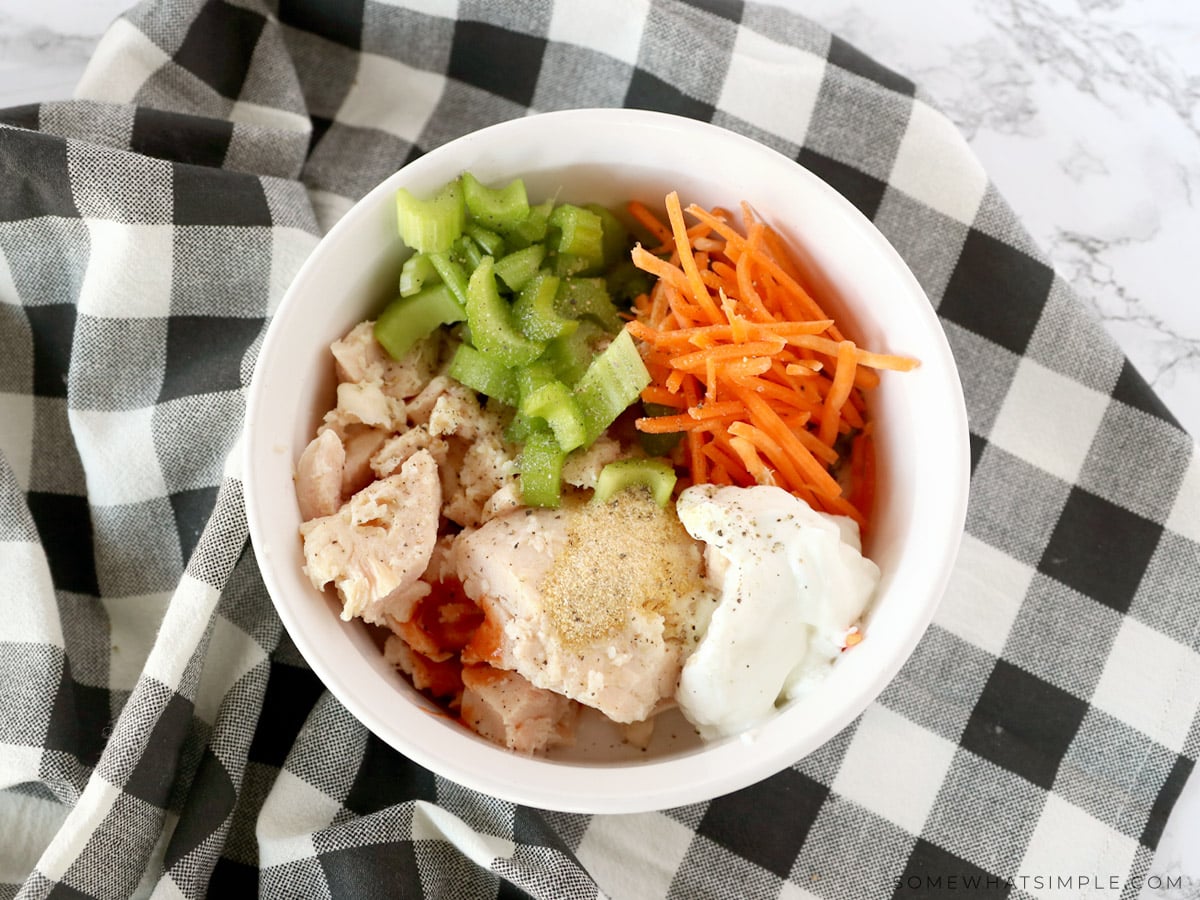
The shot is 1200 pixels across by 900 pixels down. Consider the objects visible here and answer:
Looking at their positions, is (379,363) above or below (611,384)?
below

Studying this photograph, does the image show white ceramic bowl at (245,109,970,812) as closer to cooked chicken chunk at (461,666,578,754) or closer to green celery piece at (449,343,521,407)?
cooked chicken chunk at (461,666,578,754)

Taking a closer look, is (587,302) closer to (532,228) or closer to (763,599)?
(532,228)

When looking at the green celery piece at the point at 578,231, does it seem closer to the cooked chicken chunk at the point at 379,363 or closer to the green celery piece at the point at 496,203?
the green celery piece at the point at 496,203

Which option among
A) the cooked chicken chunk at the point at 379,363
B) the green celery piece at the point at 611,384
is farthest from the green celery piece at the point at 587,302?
the cooked chicken chunk at the point at 379,363

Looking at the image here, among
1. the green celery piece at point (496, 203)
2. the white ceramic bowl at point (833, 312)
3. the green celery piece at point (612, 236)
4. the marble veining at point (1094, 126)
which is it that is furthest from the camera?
the marble veining at point (1094, 126)

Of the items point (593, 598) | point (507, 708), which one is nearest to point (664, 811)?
point (507, 708)

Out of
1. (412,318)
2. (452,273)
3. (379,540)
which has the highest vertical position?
(452,273)

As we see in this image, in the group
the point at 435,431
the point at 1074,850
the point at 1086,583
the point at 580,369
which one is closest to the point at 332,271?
the point at 435,431

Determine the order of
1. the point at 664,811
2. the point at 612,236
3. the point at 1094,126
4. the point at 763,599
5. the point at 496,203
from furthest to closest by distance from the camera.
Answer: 1. the point at 1094,126
2. the point at 664,811
3. the point at 612,236
4. the point at 496,203
5. the point at 763,599
